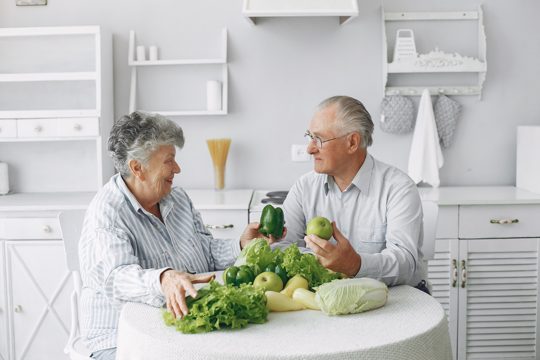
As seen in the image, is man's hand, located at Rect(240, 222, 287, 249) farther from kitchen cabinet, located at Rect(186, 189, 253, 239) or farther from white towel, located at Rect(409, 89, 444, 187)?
white towel, located at Rect(409, 89, 444, 187)

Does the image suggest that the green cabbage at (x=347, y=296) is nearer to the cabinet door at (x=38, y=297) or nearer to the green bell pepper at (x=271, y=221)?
the green bell pepper at (x=271, y=221)

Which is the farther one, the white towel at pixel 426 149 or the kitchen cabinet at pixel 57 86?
the white towel at pixel 426 149

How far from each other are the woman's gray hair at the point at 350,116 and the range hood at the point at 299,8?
114 cm

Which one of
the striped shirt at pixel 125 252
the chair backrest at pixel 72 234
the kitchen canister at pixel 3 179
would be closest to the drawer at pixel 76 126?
the kitchen canister at pixel 3 179

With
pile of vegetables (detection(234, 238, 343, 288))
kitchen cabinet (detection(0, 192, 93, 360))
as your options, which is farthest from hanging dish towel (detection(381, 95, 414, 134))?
pile of vegetables (detection(234, 238, 343, 288))

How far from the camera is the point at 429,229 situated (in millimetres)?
2674

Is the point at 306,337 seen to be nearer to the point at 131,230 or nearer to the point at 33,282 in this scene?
the point at 131,230

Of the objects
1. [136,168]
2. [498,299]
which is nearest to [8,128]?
[136,168]

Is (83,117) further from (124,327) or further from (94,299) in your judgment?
(124,327)

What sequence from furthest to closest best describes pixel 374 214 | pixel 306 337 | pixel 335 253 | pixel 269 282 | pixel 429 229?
pixel 429 229
pixel 374 214
pixel 335 253
pixel 269 282
pixel 306 337

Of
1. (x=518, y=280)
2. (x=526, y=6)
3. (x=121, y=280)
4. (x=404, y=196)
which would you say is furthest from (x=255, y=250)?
(x=526, y=6)

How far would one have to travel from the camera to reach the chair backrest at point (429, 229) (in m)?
2.66

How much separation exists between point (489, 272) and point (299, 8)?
1.65 meters

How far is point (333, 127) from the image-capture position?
2.54 meters
